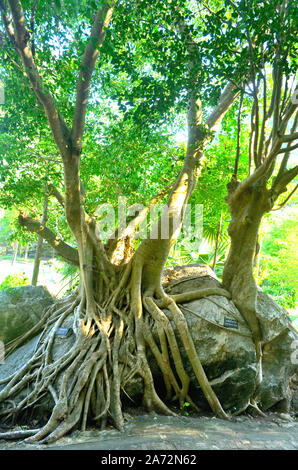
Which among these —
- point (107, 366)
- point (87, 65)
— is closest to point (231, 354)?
point (107, 366)

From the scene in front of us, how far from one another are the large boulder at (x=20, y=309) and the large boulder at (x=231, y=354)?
0.53 m

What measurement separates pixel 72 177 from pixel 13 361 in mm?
2930

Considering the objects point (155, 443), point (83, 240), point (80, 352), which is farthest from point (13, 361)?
point (155, 443)

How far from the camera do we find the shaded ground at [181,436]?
3162mm

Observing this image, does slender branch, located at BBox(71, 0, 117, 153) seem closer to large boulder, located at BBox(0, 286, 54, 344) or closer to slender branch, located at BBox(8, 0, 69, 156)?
slender branch, located at BBox(8, 0, 69, 156)

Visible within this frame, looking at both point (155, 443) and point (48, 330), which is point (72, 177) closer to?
point (48, 330)

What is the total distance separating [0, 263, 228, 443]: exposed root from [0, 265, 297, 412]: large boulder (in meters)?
0.15

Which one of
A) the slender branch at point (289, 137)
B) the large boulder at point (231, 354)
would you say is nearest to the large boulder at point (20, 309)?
the large boulder at point (231, 354)

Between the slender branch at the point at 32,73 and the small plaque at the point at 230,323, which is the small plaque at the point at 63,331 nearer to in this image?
the small plaque at the point at 230,323

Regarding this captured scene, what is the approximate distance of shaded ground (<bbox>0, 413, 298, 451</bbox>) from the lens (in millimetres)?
3162

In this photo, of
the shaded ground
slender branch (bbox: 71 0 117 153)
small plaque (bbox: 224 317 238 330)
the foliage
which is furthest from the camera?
the foliage

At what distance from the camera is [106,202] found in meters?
7.05

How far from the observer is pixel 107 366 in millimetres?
4309

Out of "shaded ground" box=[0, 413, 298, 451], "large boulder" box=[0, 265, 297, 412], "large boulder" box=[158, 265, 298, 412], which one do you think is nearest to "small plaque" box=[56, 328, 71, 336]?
"large boulder" box=[0, 265, 297, 412]
